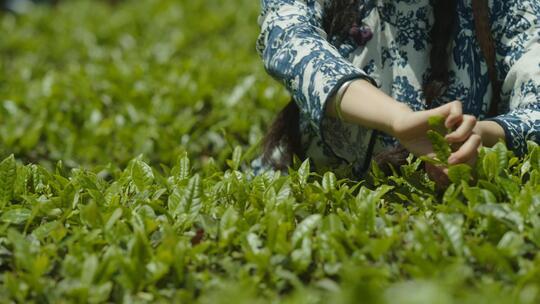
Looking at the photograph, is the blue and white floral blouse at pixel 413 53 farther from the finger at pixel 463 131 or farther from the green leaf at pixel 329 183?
the finger at pixel 463 131

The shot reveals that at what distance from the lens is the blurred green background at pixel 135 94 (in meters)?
3.86

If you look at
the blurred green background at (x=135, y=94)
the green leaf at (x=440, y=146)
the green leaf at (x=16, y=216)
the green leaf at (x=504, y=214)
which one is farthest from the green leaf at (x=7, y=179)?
the green leaf at (x=504, y=214)

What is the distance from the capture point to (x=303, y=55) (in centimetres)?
245

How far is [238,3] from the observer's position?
7484 millimetres

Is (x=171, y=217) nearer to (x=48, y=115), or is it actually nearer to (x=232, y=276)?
(x=232, y=276)

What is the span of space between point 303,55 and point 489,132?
1.84 ft

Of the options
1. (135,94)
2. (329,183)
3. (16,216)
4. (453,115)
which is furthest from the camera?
(135,94)

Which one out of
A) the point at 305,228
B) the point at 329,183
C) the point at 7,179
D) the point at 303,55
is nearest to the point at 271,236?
the point at 305,228

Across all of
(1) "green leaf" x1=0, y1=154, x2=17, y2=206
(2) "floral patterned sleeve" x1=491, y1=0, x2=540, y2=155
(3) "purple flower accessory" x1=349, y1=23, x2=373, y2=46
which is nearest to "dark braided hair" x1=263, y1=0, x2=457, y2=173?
(3) "purple flower accessory" x1=349, y1=23, x2=373, y2=46

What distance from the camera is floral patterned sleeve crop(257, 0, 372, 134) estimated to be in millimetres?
2359

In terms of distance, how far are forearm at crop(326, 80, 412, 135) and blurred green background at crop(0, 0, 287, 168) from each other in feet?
3.19

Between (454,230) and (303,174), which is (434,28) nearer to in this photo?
(303,174)

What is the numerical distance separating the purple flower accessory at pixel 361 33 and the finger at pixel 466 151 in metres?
0.69

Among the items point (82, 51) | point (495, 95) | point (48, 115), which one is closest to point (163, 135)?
point (48, 115)
